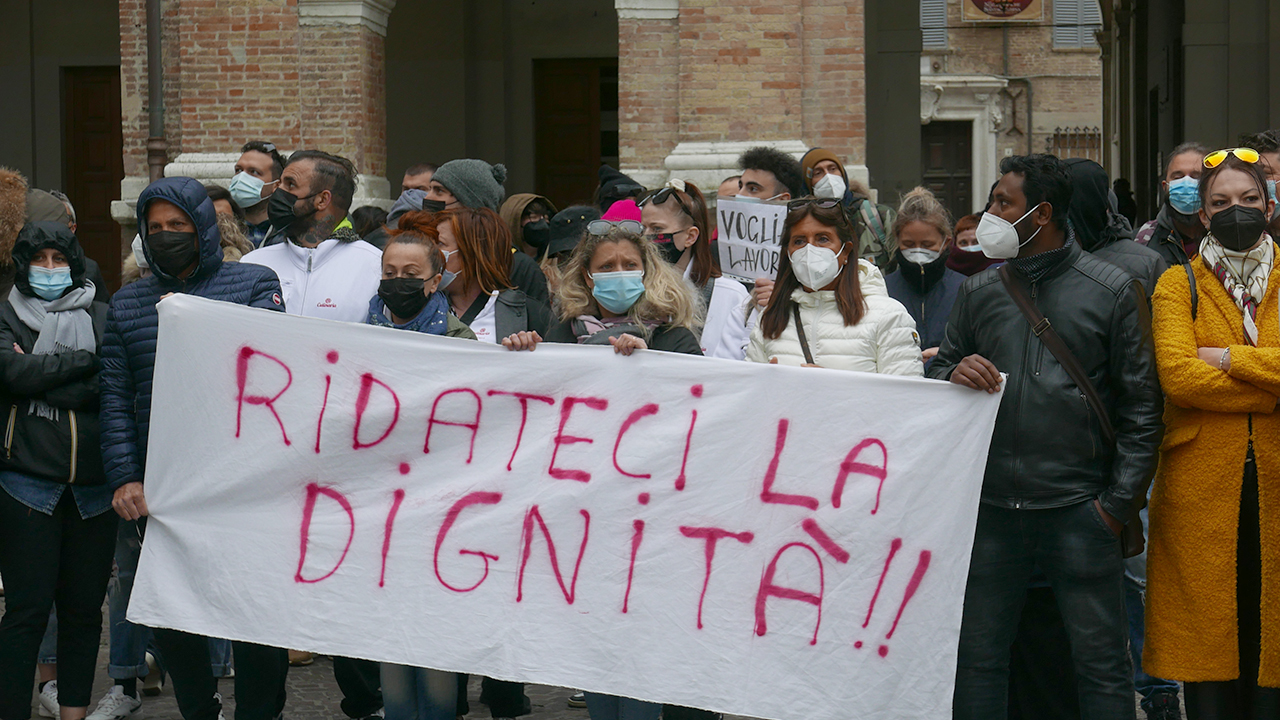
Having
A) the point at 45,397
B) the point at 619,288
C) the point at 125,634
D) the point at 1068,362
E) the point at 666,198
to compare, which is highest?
the point at 666,198

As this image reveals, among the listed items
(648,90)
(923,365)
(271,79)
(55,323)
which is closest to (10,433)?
(55,323)

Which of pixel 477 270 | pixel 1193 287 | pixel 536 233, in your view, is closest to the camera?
pixel 1193 287

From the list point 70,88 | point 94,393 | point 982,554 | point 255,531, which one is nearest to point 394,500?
point 255,531

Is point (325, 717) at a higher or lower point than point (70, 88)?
lower

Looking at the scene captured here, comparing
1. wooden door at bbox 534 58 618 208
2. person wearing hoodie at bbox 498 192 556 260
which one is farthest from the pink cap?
wooden door at bbox 534 58 618 208

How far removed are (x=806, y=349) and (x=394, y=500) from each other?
135 centimetres

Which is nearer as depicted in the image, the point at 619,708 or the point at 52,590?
the point at 619,708

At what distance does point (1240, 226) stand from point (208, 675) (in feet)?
11.5

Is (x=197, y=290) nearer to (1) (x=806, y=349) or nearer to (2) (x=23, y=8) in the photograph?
(1) (x=806, y=349)

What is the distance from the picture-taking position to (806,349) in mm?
4344

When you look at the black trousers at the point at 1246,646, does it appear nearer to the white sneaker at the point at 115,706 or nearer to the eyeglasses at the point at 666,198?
the eyeglasses at the point at 666,198

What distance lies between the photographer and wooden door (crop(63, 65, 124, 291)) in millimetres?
17062

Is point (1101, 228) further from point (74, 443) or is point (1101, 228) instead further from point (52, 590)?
point (52, 590)

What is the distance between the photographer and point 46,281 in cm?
484
